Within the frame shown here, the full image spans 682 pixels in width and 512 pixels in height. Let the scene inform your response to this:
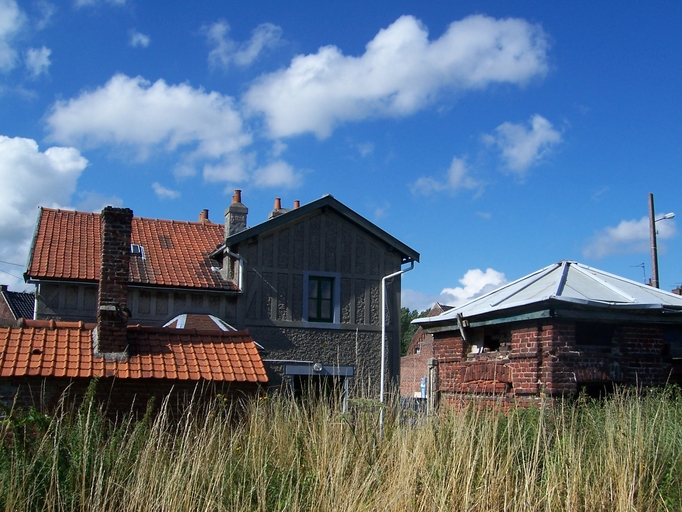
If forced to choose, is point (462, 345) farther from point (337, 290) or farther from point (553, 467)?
point (337, 290)

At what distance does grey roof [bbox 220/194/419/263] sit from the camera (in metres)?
19.2

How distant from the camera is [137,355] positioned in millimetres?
10281

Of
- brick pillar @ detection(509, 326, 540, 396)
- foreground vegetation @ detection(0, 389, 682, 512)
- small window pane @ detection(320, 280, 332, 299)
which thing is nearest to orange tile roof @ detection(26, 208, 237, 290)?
small window pane @ detection(320, 280, 332, 299)

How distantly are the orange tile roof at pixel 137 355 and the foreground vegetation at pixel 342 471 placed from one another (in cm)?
296

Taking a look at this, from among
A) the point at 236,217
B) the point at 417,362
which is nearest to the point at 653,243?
the point at 236,217

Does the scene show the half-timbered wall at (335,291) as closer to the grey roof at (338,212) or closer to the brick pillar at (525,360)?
the grey roof at (338,212)

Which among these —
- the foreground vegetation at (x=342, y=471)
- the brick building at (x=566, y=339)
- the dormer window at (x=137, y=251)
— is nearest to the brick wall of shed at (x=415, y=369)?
the dormer window at (x=137, y=251)

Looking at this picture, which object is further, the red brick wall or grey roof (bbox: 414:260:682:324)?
grey roof (bbox: 414:260:682:324)

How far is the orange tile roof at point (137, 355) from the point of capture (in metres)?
9.63

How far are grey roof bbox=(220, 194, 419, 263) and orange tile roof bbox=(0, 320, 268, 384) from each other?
8.07 meters

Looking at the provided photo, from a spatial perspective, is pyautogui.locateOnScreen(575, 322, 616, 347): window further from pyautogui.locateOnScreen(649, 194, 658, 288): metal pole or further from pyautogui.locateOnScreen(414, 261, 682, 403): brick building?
pyautogui.locateOnScreen(649, 194, 658, 288): metal pole

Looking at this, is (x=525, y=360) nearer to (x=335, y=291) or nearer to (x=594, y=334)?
(x=594, y=334)

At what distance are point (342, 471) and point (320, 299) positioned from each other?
14.2 meters

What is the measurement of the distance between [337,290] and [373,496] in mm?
14479
